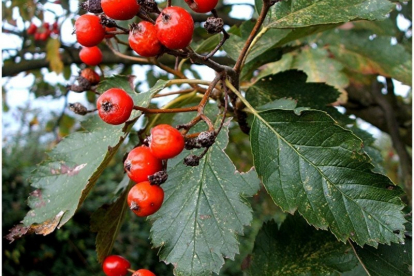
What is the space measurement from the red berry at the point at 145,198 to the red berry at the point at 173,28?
13.5 inches

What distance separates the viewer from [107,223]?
1.52 metres

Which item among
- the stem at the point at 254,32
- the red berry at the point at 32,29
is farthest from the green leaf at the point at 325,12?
the red berry at the point at 32,29

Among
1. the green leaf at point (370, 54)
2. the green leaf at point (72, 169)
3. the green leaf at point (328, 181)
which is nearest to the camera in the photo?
the green leaf at point (328, 181)

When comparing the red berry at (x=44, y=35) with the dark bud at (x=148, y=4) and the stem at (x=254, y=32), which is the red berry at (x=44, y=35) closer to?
the stem at (x=254, y=32)

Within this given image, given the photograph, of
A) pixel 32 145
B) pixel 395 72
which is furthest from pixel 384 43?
pixel 32 145

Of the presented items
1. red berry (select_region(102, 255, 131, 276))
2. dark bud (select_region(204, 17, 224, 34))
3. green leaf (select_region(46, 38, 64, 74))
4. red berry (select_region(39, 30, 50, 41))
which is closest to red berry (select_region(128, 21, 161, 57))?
dark bud (select_region(204, 17, 224, 34))

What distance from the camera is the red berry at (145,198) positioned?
1.06 metres

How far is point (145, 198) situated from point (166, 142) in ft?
0.53

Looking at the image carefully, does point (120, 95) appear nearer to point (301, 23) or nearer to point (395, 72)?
point (301, 23)

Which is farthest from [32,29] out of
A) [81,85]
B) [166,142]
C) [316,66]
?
[166,142]

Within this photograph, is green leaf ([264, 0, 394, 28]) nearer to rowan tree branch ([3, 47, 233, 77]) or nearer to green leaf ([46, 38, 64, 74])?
rowan tree branch ([3, 47, 233, 77])

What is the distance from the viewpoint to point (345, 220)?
1150 millimetres

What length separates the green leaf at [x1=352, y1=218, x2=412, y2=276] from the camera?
1.36 meters

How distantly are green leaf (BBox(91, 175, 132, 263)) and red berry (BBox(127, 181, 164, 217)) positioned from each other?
1.55ft
